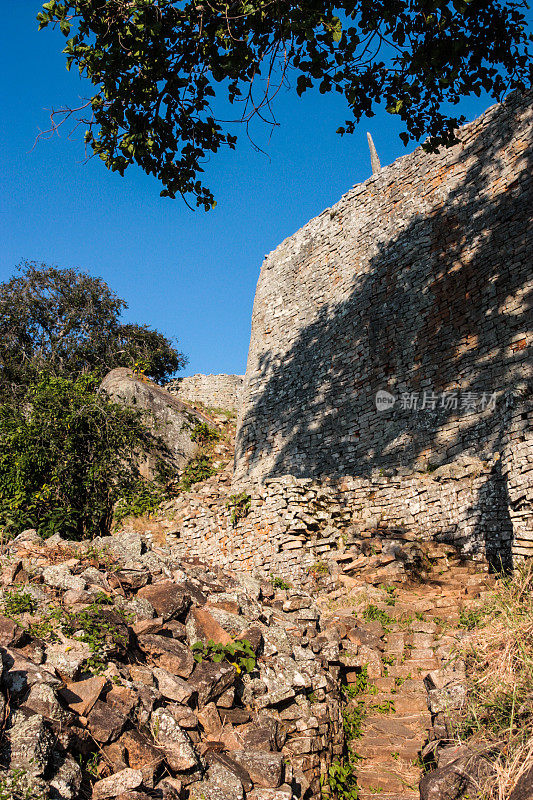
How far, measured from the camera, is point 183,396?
21344 mm

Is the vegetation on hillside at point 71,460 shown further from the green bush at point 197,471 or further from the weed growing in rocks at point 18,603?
the weed growing in rocks at point 18,603

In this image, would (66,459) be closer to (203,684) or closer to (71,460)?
(71,460)

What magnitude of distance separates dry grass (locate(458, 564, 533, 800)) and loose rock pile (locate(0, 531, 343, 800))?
1.20 metres

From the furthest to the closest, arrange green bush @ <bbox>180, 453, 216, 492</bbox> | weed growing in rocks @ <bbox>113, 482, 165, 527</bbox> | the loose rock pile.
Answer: green bush @ <bbox>180, 453, 216, 492</bbox>
weed growing in rocks @ <bbox>113, 482, 165, 527</bbox>
the loose rock pile

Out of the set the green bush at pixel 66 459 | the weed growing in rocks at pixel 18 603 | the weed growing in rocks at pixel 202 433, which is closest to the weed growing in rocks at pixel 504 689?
the weed growing in rocks at pixel 18 603

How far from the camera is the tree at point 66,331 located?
22.3 metres

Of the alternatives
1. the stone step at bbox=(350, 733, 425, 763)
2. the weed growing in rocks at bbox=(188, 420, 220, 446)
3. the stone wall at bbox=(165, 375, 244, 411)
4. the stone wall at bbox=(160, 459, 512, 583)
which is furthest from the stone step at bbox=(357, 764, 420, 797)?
the stone wall at bbox=(165, 375, 244, 411)

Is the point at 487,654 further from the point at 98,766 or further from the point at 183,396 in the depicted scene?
the point at 183,396

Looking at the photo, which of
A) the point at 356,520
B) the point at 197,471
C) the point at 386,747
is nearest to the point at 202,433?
the point at 197,471

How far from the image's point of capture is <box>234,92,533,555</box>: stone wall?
8773 mm

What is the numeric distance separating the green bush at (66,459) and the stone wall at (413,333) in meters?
3.24

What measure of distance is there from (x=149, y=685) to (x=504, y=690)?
7.24ft

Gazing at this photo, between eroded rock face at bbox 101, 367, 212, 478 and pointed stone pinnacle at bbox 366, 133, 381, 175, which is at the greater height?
pointed stone pinnacle at bbox 366, 133, 381, 175

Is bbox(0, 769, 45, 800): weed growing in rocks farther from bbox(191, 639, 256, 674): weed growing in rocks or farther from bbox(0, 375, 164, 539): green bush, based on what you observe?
bbox(0, 375, 164, 539): green bush
